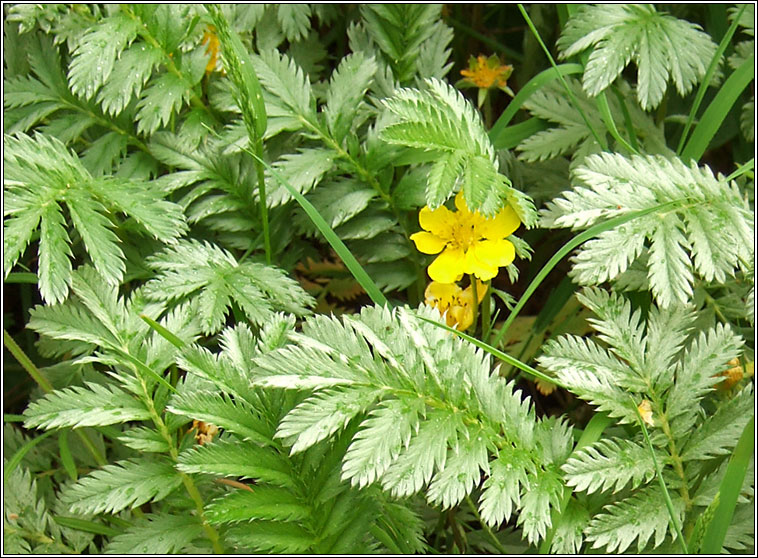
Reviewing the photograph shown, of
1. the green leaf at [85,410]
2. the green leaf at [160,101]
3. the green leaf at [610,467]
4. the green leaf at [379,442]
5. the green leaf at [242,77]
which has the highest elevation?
the green leaf at [242,77]

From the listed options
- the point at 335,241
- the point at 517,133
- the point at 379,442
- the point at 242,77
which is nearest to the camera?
the point at 379,442

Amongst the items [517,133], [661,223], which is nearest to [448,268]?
[661,223]

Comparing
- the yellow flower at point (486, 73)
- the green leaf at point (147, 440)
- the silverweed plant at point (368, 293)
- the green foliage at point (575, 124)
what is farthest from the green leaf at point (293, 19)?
the green leaf at point (147, 440)

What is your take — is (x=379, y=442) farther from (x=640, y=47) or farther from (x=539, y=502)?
(x=640, y=47)

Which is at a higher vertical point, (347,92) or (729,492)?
(347,92)

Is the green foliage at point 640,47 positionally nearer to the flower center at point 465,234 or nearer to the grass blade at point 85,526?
the flower center at point 465,234

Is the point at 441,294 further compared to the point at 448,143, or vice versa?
the point at 441,294

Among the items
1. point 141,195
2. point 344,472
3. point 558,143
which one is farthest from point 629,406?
point 141,195
